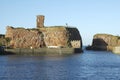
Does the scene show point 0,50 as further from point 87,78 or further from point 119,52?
point 87,78

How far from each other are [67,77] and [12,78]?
12053 millimetres

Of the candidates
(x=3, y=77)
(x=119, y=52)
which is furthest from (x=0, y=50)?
(x=3, y=77)

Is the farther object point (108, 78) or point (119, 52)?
point (119, 52)

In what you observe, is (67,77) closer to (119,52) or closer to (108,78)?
(108,78)

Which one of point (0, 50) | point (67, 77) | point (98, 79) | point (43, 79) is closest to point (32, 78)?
point (43, 79)

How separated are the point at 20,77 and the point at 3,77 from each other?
3.83m

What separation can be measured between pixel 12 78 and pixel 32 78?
422 cm

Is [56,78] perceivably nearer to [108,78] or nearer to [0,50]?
[108,78]

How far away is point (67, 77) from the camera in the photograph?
8100 cm

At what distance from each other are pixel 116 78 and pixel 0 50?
128m

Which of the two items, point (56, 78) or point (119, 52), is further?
point (119, 52)

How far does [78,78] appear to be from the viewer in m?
79.6

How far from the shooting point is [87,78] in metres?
79.6

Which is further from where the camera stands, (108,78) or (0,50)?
(0,50)
